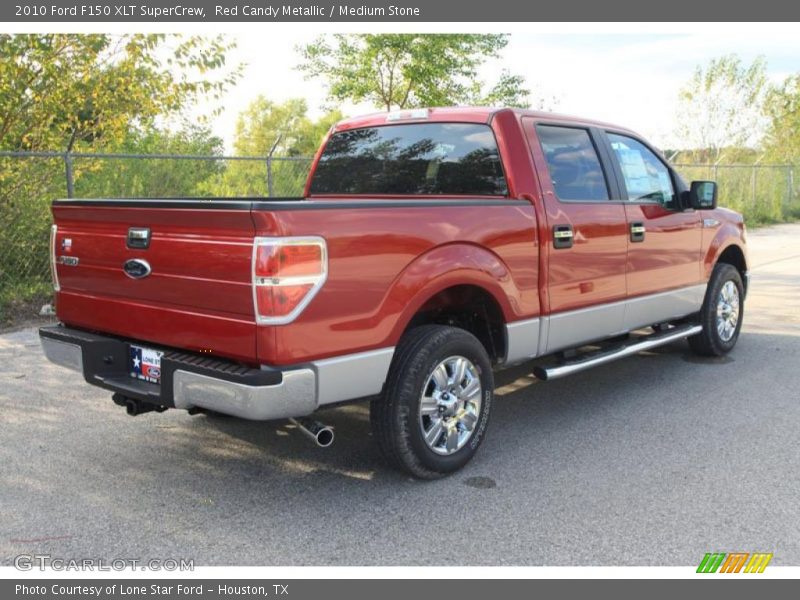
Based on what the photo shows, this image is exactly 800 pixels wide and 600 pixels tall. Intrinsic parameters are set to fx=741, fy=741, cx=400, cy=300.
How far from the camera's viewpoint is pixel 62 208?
419 cm

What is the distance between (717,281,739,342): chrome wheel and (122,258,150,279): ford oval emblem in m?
4.78

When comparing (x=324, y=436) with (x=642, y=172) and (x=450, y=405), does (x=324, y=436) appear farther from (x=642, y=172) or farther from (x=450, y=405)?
(x=642, y=172)

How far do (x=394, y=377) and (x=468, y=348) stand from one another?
51 cm

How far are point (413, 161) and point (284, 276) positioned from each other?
1981 millimetres

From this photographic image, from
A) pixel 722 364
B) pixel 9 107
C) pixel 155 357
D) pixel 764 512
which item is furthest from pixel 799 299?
pixel 9 107

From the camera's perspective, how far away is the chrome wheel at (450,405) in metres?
3.87

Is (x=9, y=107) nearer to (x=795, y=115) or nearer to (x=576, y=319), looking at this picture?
(x=576, y=319)

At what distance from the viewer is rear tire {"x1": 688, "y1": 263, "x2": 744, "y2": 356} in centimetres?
629

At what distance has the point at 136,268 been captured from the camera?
12.2ft

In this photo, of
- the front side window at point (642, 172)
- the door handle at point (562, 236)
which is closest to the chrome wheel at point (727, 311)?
the front side window at point (642, 172)

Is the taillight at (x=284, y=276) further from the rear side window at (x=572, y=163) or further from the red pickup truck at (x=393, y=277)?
the rear side window at (x=572, y=163)

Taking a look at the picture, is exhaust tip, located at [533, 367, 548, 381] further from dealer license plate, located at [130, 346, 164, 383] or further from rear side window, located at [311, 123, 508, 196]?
dealer license plate, located at [130, 346, 164, 383]

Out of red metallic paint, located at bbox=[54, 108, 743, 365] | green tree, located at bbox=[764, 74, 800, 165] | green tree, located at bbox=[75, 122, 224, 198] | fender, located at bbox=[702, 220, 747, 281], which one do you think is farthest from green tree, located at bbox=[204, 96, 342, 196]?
red metallic paint, located at bbox=[54, 108, 743, 365]

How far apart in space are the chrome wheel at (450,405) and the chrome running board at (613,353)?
26.2 inches
